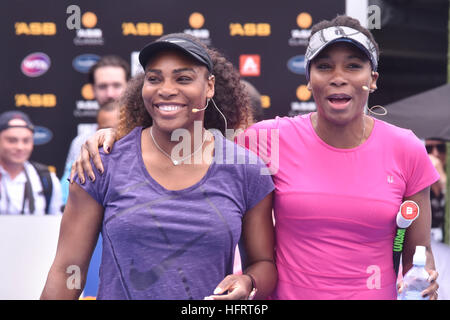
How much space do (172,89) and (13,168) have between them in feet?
10.2

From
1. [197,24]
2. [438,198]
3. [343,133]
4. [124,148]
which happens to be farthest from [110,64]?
[438,198]

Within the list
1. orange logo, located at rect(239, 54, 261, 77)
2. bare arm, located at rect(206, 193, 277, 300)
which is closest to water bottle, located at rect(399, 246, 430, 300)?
bare arm, located at rect(206, 193, 277, 300)

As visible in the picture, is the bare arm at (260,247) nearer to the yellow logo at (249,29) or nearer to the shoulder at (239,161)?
the shoulder at (239,161)

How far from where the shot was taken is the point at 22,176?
475cm

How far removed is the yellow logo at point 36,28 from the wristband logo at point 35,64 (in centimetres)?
16

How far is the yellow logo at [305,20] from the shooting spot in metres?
4.62

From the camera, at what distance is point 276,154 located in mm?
2299

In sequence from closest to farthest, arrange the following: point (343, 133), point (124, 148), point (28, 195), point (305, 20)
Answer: point (124, 148) → point (343, 133) → point (305, 20) → point (28, 195)

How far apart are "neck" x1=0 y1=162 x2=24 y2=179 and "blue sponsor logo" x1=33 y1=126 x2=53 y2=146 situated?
0.24 meters

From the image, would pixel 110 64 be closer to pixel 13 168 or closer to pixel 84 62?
pixel 84 62

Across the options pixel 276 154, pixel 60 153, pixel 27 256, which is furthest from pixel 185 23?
pixel 276 154

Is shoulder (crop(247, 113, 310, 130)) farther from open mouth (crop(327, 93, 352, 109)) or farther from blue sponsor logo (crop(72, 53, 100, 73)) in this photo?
blue sponsor logo (crop(72, 53, 100, 73))

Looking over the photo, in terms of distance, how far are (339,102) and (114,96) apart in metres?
2.94

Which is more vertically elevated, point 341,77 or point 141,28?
point 141,28
